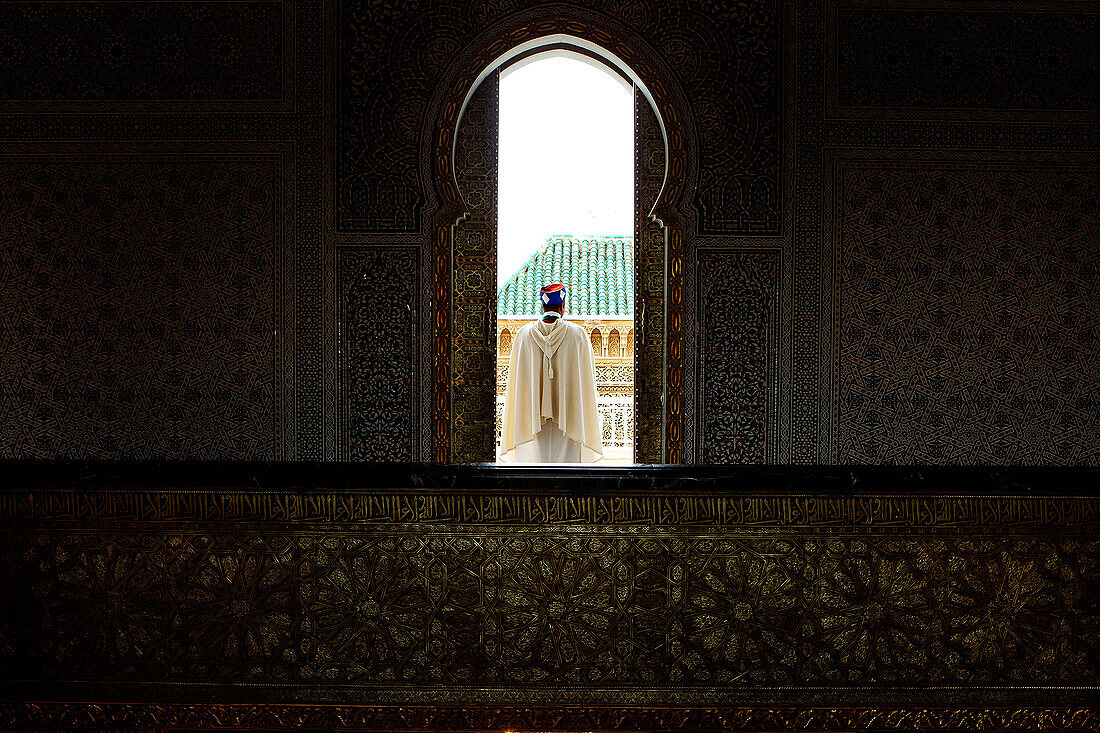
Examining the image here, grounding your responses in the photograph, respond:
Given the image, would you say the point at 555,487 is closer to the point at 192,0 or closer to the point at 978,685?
the point at 978,685

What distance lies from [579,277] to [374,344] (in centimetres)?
706

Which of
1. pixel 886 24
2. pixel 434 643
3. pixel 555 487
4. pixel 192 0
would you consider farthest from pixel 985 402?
pixel 192 0

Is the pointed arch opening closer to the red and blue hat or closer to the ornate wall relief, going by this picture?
the red and blue hat

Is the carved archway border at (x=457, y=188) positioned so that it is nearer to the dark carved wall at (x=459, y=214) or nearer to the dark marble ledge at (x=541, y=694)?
the dark carved wall at (x=459, y=214)

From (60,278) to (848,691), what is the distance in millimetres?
3366

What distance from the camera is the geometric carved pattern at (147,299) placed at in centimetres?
334

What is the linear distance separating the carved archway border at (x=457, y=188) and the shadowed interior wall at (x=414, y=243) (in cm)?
5

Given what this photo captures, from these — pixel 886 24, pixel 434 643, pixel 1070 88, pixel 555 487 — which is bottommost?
pixel 434 643

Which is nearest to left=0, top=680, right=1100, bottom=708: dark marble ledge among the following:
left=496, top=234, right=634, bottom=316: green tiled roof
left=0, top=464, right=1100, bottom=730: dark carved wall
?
left=0, top=464, right=1100, bottom=730: dark carved wall

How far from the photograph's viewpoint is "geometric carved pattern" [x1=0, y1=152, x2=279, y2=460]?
3.34 m

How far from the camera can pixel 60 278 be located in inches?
132

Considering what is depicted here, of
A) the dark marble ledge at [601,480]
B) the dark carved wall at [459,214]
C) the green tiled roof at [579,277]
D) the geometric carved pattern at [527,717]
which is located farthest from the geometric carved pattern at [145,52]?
the green tiled roof at [579,277]

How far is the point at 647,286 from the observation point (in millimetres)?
3957

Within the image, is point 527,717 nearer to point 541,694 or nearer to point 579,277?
point 541,694
